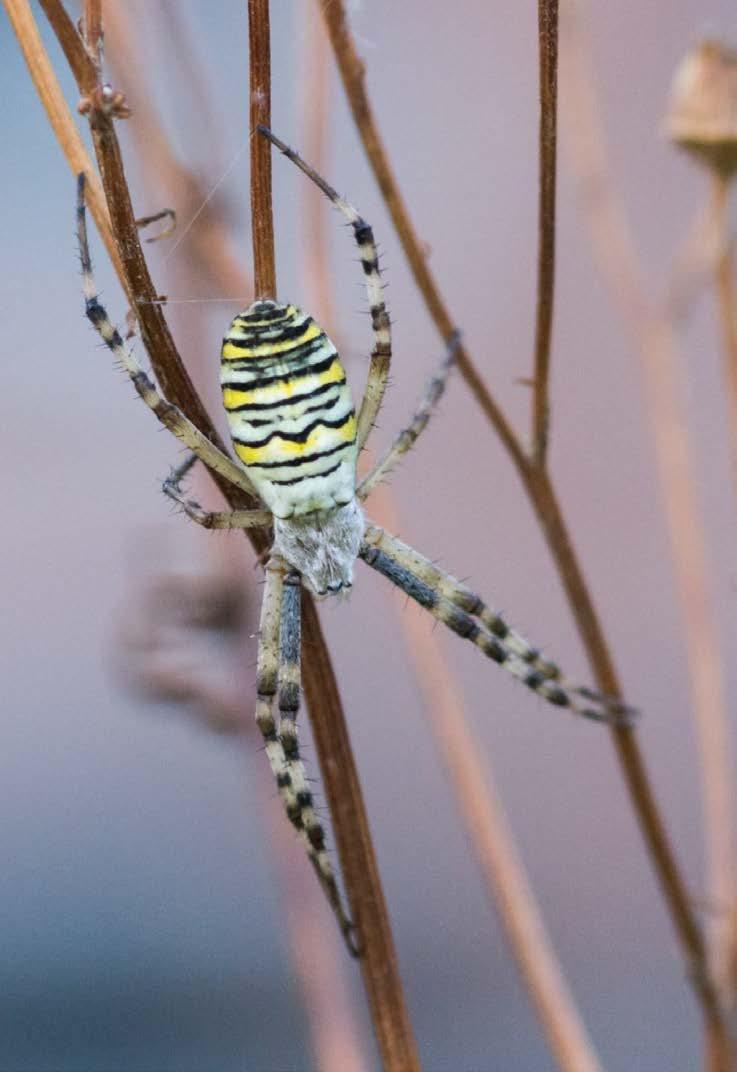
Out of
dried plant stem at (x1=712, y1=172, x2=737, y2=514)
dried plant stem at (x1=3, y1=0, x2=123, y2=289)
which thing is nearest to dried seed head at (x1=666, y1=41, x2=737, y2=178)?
dried plant stem at (x1=712, y1=172, x2=737, y2=514)

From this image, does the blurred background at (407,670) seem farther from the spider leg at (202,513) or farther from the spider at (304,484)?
the spider leg at (202,513)

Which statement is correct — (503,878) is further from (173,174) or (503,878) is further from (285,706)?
(173,174)

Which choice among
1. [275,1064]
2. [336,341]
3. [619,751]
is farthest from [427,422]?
[275,1064]

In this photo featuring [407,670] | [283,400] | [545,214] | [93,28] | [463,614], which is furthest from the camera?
[407,670]

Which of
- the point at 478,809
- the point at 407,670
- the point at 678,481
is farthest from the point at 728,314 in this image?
the point at 407,670

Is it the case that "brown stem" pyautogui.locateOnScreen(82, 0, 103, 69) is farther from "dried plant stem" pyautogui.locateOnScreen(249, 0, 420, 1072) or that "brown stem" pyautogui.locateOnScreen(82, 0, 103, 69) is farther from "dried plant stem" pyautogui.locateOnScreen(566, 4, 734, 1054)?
"dried plant stem" pyautogui.locateOnScreen(566, 4, 734, 1054)

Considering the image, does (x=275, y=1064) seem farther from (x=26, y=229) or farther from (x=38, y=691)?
(x=26, y=229)

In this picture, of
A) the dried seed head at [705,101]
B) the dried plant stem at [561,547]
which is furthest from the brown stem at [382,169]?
the dried seed head at [705,101]
